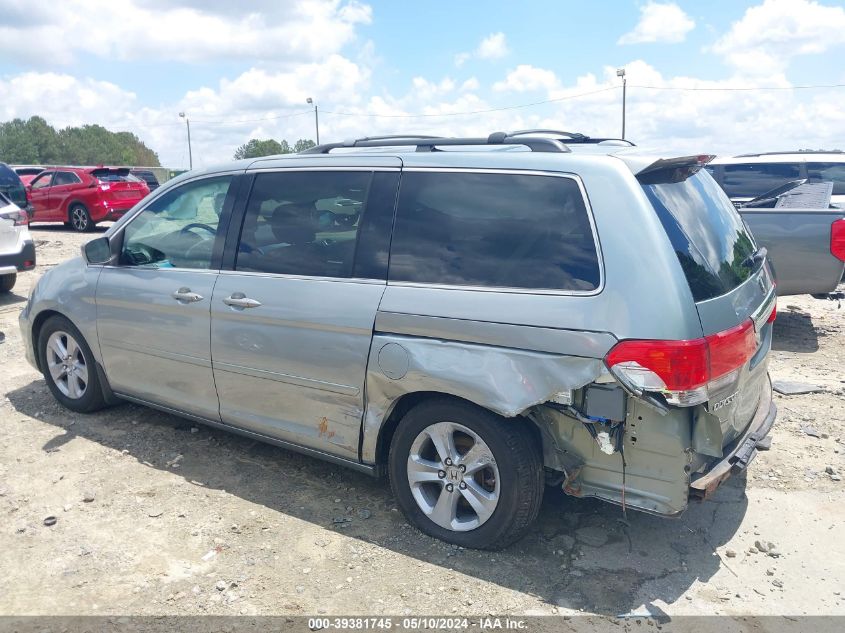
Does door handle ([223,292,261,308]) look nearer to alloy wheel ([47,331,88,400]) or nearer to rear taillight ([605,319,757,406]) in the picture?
alloy wheel ([47,331,88,400])

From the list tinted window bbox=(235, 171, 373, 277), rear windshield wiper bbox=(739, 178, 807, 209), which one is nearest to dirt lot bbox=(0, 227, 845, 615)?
tinted window bbox=(235, 171, 373, 277)

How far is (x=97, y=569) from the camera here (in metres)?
3.38

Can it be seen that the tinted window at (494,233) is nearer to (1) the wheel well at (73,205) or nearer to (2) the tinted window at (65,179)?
(1) the wheel well at (73,205)

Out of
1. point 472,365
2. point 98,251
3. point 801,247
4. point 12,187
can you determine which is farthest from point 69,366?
point 12,187

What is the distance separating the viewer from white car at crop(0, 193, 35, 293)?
9.15m

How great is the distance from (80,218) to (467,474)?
17.2 metres

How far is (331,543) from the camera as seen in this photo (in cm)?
358

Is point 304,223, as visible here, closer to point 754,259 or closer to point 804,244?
point 754,259

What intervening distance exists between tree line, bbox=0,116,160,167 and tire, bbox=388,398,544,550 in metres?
81.4

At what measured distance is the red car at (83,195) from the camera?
1755 cm

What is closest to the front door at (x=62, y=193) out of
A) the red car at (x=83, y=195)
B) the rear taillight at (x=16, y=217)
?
the red car at (x=83, y=195)

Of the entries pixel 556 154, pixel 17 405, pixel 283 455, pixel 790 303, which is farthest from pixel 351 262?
pixel 790 303

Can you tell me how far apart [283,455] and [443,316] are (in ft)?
6.11

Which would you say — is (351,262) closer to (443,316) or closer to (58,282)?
(443,316)
